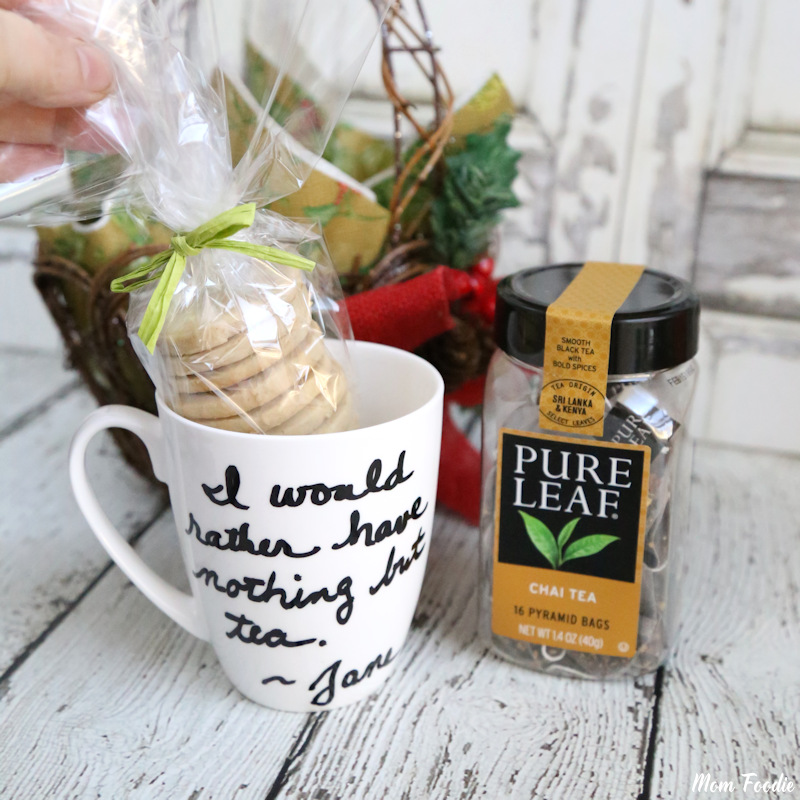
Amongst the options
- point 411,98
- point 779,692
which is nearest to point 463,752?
point 779,692

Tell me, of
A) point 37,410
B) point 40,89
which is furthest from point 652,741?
point 37,410

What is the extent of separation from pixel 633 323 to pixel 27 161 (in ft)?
1.15

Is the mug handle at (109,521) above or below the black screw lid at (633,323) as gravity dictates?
below

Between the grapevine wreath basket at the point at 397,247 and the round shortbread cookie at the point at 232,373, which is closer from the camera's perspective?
the round shortbread cookie at the point at 232,373

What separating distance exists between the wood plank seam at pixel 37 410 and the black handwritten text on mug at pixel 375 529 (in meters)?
0.52

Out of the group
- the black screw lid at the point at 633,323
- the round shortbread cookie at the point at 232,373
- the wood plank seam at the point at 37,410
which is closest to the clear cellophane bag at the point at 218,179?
the round shortbread cookie at the point at 232,373

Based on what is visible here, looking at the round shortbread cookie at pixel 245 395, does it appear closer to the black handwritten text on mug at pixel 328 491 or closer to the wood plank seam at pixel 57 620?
the black handwritten text on mug at pixel 328 491

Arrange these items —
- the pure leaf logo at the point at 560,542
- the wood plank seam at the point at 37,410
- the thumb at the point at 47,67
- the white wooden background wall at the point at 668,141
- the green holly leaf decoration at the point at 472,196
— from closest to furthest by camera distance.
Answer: the thumb at the point at 47,67 → the pure leaf logo at the point at 560,542 → the green holly leaf decoration at the point at 472,196 → the white wooden background wall at the point at 668,141 → the wood plank seam at the point at 37,410

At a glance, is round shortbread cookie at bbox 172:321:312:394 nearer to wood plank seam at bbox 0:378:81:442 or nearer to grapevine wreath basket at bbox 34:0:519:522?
grapevine wreath basket at bbox 34:0:519:522

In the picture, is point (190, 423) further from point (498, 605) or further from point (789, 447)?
point (789, 447)

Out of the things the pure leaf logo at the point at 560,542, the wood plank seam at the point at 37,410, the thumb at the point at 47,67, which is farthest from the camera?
the wood plank seam at the point at 37,410

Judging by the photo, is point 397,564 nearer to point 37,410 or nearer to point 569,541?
point 569,541

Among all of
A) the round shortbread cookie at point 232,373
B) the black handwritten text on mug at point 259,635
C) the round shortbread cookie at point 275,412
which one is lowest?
the black handwritten text on mug at point 259,635

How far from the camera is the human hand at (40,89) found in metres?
0.38
